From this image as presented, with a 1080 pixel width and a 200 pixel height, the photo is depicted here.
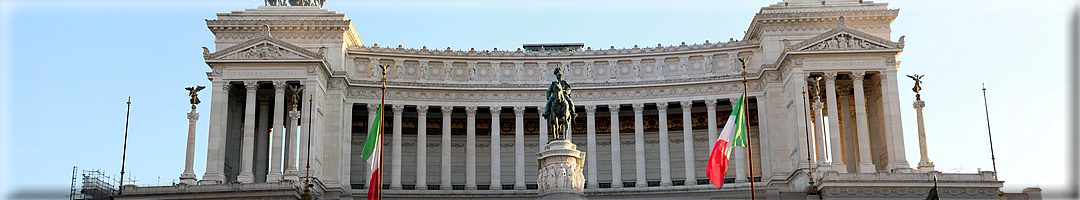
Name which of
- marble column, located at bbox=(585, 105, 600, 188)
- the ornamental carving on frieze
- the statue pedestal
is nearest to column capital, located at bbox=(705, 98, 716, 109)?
marble column, located at bbox=(585, 105, 600, 188)

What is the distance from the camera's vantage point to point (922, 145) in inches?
2099

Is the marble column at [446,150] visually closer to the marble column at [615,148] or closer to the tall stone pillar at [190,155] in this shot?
the marble column at [615,148]

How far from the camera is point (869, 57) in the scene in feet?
187

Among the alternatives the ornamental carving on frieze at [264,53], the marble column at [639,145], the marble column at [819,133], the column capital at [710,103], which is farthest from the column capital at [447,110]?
the marble column at [819,133]

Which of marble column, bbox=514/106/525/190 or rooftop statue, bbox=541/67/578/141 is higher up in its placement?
marble column, bbox=514/106/525/190

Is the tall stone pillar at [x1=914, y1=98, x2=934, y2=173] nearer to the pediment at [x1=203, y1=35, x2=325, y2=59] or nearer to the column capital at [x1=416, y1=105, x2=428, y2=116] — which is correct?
the column capital at [x1=416, y1=105, x2=428, y2=116]

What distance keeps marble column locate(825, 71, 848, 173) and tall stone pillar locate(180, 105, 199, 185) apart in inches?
1322

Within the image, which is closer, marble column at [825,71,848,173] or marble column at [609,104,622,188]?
marble column at [825,71,848,173]

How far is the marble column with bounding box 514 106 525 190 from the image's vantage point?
62.7 metres

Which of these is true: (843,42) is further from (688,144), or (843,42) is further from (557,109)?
(557,109)

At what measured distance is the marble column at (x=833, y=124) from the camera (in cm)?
5391

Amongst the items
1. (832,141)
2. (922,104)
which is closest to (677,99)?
(832,141)

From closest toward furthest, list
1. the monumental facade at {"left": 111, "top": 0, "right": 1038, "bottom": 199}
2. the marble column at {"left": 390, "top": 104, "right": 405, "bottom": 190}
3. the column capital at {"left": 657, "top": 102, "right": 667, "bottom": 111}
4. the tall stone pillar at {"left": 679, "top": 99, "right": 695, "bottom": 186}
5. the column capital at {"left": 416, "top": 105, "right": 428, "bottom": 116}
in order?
the monumental facade at {"left": 111, "top": 0, "right": 1038, "bottom": 199}
the tall stone pillar at {"left": 679, "top": 99, "right": 695, "bottom": 186}
the marble column at {"left": 390, "top": 104, "right": 405, "bottom": 190}
the column capital at {"left": 416, "top": 105, "right": 428, "bottom": 116}
the column capital at {"left": 657, "top": 102, "right": 667, "bottom": 111}

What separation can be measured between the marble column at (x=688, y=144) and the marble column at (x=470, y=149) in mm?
13020
